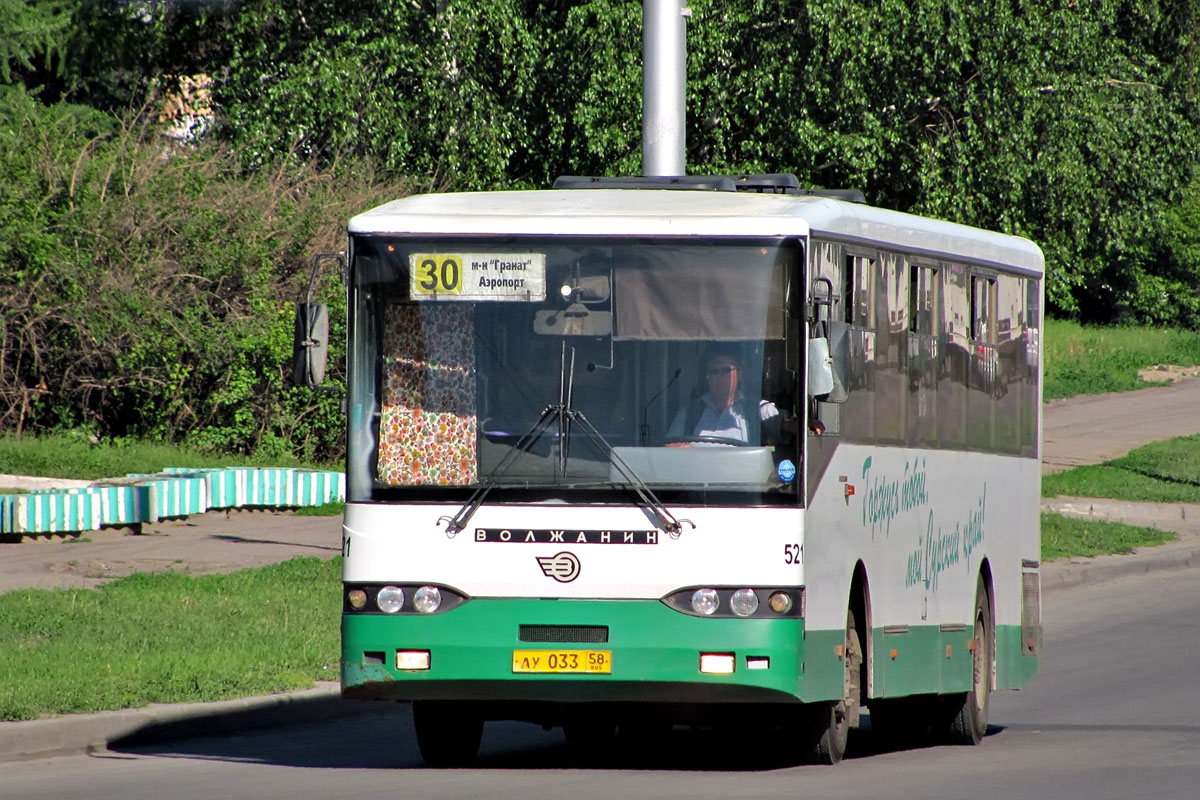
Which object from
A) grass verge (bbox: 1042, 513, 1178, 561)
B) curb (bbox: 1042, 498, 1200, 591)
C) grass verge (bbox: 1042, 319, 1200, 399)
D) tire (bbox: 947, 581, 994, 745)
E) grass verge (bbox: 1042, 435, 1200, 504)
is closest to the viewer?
tire (bbox: 947, 581, 994, 745)

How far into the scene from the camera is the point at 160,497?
71.5ft

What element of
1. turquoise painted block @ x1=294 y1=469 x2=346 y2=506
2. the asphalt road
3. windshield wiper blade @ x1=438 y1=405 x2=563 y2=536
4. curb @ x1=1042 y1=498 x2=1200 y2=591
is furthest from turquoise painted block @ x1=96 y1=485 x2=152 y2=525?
windshield wiper blade @ x1=438 y1=405 x2=563 y2=536

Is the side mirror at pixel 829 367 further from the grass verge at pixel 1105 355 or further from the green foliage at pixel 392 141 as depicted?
the grass verge at pixel 1105 355

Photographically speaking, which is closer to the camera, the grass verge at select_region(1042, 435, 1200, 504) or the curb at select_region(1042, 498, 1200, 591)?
the curb at select_region(1042, 498, 1200, 591)

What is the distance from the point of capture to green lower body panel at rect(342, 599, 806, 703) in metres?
9.10

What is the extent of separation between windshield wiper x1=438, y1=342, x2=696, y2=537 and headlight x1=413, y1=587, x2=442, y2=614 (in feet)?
0.93

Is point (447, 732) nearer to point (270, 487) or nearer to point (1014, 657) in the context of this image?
point (1014, 657)

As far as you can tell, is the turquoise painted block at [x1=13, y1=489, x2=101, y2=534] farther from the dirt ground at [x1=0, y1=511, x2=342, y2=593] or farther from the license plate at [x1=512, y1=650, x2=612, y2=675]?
the license plate at [x1=512, y1=650, x2=612, y2=675]

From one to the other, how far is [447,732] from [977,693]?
3499mm

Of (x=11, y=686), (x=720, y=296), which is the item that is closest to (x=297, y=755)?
(x=11, y=686)

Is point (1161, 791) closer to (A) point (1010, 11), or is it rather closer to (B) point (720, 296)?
(B) point (720, 296)

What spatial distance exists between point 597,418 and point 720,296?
81 cm

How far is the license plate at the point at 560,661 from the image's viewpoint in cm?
916

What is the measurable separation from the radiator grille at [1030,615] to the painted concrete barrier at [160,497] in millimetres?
9011
